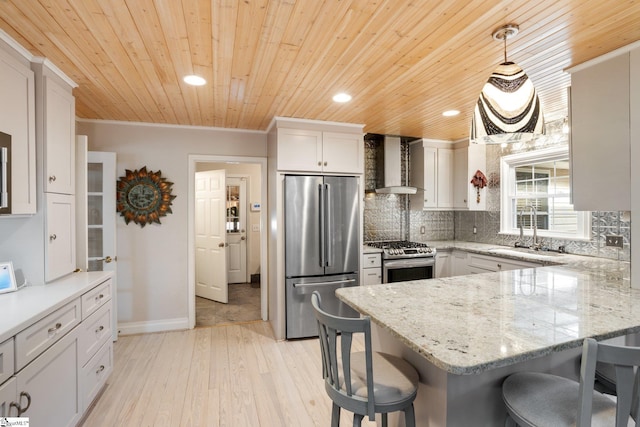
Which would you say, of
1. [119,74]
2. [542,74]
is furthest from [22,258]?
[542,74]

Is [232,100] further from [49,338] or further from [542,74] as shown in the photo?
[542,74]

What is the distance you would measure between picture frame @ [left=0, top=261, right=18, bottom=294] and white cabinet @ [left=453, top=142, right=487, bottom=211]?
470cm

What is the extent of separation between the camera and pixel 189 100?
293 centimetres

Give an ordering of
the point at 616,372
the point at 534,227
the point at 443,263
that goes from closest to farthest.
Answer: the point at 616,372 → the point at 534,227 → the point at 443,263

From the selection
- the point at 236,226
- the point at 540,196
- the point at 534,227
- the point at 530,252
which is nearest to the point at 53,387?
the point at 530,252

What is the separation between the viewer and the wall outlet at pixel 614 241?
2965 millimetres

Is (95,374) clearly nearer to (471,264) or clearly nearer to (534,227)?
(471,264)

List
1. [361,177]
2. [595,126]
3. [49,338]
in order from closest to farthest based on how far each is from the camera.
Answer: [49,338], [595,126], [361,177]

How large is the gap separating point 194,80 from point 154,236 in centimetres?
203

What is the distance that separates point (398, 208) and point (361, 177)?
1.22 meters

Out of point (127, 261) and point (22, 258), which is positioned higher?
point (22, 258)

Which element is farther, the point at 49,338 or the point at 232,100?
the point at 232,100

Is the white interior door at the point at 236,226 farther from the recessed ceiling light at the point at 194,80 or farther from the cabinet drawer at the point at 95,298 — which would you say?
the recessed ceiling light at the point at 194,80

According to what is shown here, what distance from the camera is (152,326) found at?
369 centimetres
